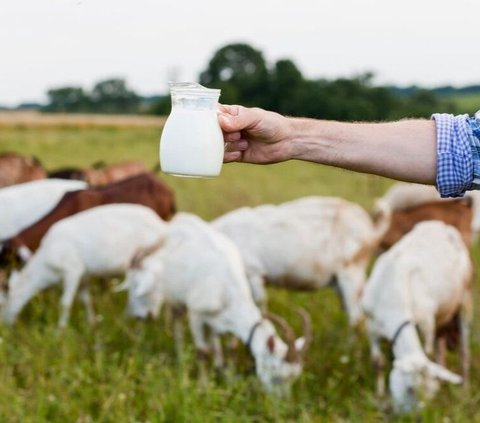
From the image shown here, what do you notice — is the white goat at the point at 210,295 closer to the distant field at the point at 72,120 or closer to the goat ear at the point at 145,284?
the goat ear at the point at 145,284

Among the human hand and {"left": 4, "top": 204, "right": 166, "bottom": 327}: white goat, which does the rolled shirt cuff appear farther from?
{"left": 4, "top": 204, "right": 166, "bottom": 327}: white goat

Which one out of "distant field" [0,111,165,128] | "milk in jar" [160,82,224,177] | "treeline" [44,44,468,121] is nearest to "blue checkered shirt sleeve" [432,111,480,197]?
"milk in jar" [160,82,224,177]

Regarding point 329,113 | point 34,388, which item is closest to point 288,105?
point 329,113

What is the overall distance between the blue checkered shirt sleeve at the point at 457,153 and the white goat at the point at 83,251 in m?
4.77

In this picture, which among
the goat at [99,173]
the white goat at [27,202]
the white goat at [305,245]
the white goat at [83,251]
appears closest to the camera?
the white goat at [83,251]

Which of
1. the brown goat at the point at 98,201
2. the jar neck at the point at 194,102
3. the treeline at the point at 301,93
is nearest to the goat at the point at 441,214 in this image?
the brown goat at the point at 98,201

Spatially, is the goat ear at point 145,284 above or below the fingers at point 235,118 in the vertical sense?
below

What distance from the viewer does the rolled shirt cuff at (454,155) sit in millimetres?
3141

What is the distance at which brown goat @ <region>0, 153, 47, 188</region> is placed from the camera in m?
12.7

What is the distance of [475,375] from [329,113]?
32806 millimetres

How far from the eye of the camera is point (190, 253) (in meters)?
7.06

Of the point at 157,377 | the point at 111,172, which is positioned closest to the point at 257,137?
the point at 157,377

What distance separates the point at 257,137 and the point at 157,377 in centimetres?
294

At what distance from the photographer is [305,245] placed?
7.90 metres
